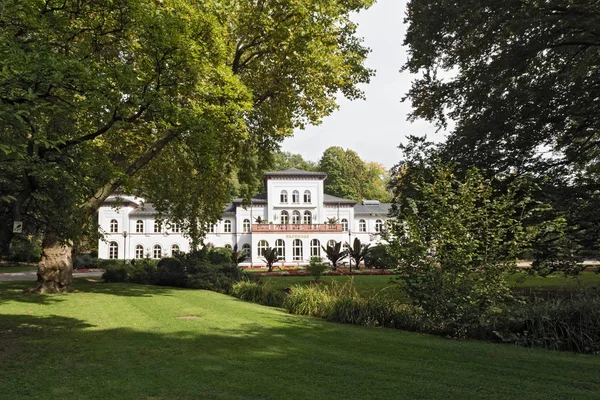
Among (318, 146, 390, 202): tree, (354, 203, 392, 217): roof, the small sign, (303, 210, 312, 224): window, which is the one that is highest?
(318, 146, 390, 202): tree

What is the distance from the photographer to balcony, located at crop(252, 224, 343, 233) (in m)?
48.1

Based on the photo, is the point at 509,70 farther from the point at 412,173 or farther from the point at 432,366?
the point at 432,366

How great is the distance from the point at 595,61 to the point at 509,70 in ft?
8.81

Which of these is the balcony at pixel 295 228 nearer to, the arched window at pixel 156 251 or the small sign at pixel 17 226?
the arched window at pixel 156 251

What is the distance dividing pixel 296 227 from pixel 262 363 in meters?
42.3

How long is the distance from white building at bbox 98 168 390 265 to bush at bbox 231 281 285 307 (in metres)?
32.2

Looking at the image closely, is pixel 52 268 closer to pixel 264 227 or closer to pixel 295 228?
pixel 264 227

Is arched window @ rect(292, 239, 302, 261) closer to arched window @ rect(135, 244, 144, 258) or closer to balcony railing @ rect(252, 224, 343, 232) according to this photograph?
balcony railing @ rect(252, 224, 343, 232)

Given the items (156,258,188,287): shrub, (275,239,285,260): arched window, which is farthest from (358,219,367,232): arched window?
(156,258,188,287): shrub

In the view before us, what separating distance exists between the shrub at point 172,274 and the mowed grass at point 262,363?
965cm

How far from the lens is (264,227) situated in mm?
48125

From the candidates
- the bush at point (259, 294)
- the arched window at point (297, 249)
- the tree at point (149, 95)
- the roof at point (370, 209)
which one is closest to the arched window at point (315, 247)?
the arched window at point (297, 249)

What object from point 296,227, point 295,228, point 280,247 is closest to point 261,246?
point 280,247

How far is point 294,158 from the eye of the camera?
78188mm
